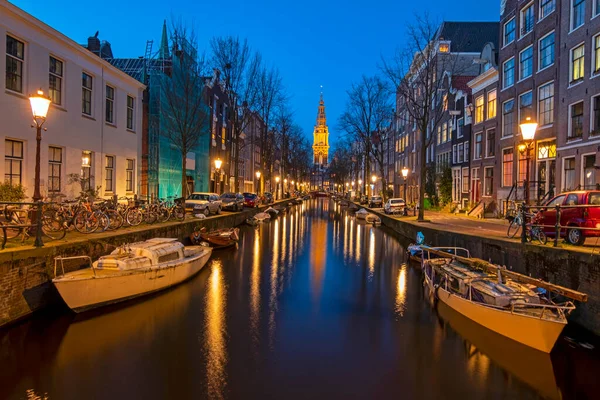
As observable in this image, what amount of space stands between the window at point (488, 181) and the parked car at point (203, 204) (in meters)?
→ 20.0

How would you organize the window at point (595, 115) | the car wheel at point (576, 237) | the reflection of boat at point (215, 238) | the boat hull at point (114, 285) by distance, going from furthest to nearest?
1. the window at point (595, 115)
2. the reflection of boat at point (215, 238)
3. the car wheel at point (576, 237)
4. the boat hull at point (114, 285)

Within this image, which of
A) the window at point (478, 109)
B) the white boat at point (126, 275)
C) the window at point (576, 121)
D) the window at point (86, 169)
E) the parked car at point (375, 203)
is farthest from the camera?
the parked car at point (375, 203)

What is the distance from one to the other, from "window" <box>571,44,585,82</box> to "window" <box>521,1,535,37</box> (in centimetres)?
587

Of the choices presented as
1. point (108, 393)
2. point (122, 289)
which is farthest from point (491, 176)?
point (108, 393)

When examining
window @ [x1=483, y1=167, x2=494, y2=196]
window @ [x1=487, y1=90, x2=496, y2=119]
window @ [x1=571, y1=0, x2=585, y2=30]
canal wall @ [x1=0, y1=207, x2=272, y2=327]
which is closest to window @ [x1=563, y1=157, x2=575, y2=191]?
window @ [x1=571, y1=0, x2=585, y2=30]

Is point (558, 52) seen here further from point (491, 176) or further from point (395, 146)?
point (395, 146)

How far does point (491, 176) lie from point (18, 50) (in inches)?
1206

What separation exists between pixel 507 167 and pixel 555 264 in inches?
873

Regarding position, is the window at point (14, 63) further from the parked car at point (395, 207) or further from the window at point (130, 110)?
→ the parked car at point (395, 207)

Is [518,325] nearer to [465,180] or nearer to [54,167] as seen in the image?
[54,167]

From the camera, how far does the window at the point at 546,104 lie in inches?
1039

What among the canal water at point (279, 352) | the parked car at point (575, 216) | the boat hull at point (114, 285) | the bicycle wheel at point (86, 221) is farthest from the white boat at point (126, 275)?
the parked car at point (575, 216)

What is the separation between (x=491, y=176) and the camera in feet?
115

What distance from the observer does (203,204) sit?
30.6 meters
